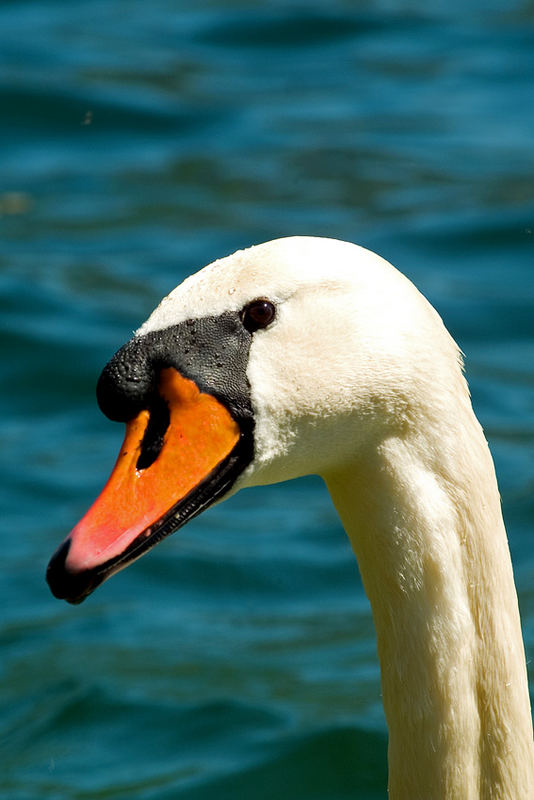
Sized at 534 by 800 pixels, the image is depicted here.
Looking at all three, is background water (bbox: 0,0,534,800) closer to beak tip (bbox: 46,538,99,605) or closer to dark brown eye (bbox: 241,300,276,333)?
beak tip (bbox: 46,538,99,605)

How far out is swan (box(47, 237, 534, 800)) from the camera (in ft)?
9.37

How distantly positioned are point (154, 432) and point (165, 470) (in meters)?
0.08

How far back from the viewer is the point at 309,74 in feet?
34.4

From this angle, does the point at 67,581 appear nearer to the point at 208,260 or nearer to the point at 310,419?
the point at 310,419

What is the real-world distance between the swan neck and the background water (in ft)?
5.46

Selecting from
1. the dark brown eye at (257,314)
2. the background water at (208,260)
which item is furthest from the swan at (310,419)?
the background water at (208,260)

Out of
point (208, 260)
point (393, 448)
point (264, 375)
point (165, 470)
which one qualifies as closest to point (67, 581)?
point (165, 470)

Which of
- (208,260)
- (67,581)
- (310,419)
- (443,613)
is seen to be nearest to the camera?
(67,581)

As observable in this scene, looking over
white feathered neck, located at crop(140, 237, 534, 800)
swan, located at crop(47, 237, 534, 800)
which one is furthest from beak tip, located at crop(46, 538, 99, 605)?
white feathered neck, located at crop(140, 237, 534, 800)

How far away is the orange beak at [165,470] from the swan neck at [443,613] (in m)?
0.28

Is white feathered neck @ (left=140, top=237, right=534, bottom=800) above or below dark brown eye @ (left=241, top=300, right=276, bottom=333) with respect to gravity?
below

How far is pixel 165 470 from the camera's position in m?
2.91

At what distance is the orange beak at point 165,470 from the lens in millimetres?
2857

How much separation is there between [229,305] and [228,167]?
255 inches
